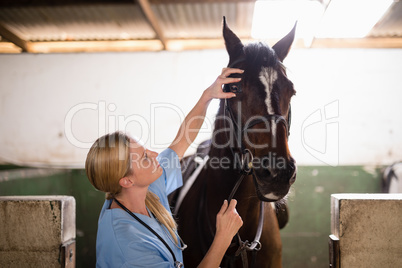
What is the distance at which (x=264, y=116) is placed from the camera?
1384mm

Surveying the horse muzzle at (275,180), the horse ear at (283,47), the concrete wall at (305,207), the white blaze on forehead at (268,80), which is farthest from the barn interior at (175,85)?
the horse muzzle at (275,180)

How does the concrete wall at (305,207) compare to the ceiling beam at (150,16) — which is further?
→ the concrete wall at (305,207)

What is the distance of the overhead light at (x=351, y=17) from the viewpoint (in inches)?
141

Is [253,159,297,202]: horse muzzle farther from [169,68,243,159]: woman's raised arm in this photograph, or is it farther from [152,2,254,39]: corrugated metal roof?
[152,2,254,39]: corrugated metal roof

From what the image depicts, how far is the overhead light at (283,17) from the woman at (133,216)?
116 inches

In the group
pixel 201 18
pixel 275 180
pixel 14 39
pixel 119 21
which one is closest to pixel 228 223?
pixel 275 180

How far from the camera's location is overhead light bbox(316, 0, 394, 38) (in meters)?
3.58

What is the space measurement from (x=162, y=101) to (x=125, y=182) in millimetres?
3950

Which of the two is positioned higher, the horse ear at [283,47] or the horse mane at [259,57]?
the horse ear at [283,47]

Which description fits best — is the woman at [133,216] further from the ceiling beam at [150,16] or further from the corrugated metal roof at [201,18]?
the corrugated metal roof at [201,18]

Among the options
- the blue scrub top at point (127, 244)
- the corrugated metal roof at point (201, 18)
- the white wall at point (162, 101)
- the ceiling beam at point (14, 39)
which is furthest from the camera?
the white wall at point (162, 101)

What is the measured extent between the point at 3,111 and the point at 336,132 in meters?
5.55

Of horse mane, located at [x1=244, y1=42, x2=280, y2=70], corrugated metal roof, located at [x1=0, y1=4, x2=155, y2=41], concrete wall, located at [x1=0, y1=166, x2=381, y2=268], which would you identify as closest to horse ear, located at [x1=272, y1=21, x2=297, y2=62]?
horse mane, located at [x1=244, y1=42, x2=280, y2=70]

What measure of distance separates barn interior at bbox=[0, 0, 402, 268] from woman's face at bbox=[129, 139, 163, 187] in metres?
2.99
